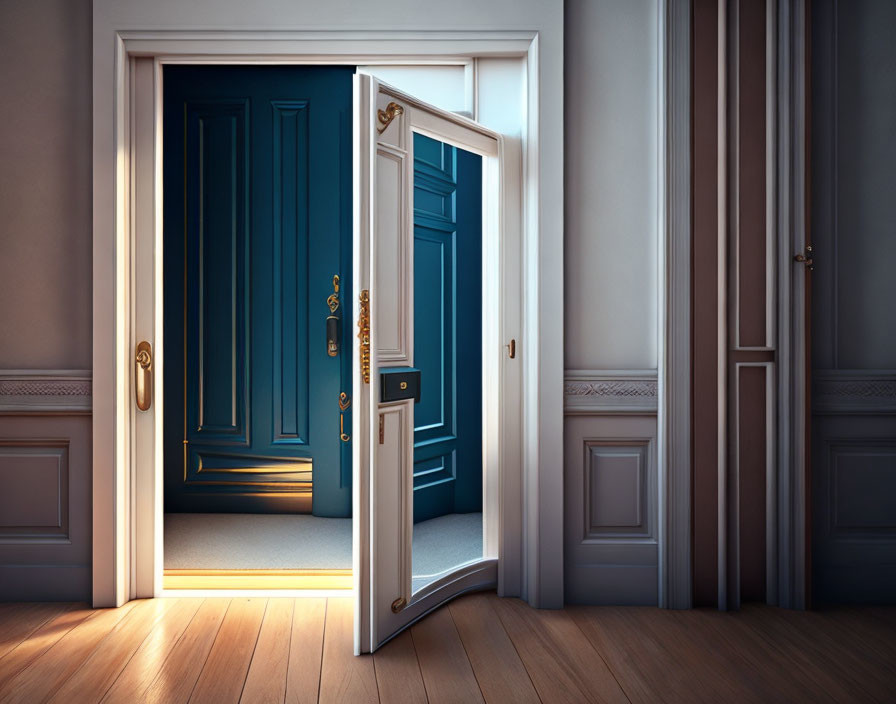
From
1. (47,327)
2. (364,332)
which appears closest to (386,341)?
(364,332)

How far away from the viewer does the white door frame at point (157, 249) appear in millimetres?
2537

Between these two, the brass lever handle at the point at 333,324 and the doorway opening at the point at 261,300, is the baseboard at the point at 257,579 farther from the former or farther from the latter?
the brass lever handle at the point at 333,324

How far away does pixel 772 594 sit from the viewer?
257 centimetres

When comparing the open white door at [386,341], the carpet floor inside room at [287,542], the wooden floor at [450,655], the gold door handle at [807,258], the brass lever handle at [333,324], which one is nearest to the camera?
the wooden floor at [450,655]

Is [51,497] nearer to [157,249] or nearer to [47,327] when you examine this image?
[47,327]

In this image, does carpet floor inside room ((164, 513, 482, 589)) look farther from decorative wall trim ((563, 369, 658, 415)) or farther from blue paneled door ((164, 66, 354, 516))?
decorative wall trim ((563, 369, 658, 415))

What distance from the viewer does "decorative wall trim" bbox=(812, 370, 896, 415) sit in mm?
2633

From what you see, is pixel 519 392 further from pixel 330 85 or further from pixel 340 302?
pixel 330 85

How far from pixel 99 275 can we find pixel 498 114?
5.60 ft

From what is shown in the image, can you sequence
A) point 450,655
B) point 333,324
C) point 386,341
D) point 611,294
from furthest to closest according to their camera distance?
point 333,324
point 611,294
point 386,341
point 450,655

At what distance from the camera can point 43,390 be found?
258cm

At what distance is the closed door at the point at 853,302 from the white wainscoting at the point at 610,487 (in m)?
0.68

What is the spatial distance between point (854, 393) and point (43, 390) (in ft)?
10.7

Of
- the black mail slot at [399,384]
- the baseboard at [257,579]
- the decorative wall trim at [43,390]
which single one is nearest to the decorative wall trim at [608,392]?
the black mail slot at [399,384]
